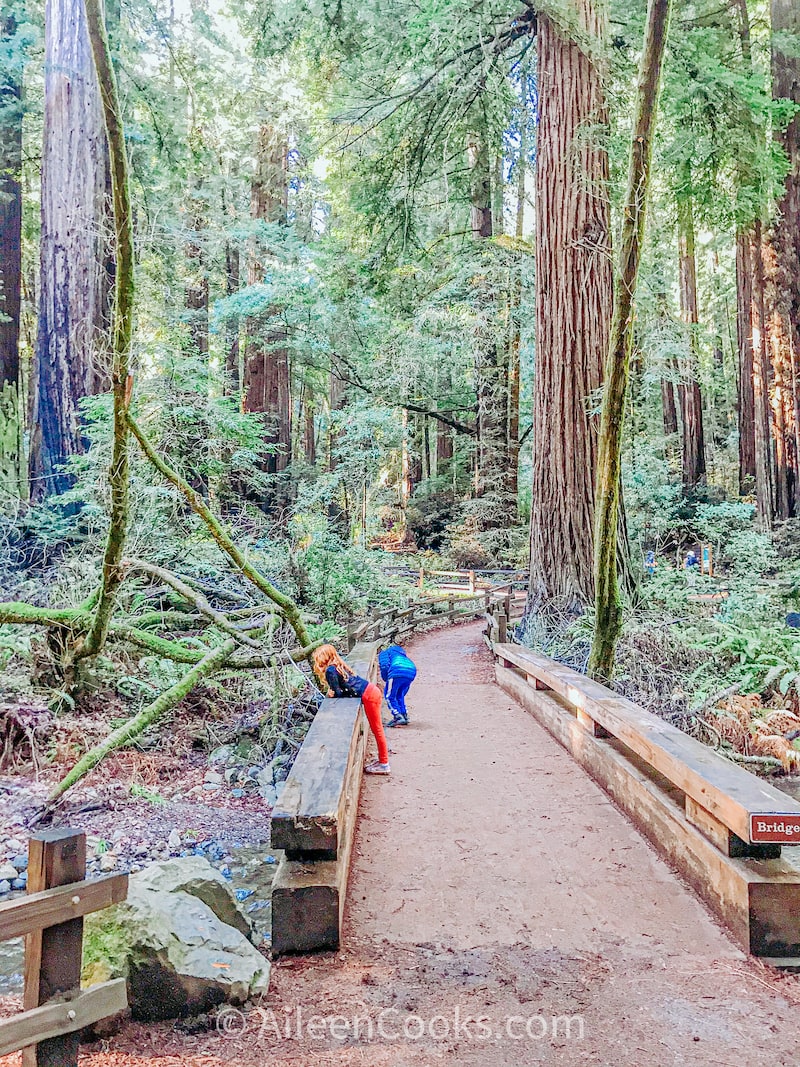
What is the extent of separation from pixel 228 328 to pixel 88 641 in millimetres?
15466

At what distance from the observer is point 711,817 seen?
380 centimetres

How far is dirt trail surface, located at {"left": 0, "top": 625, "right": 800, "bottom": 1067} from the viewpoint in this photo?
107 inches

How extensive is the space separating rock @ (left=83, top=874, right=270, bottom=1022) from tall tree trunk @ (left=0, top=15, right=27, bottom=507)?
9.03m

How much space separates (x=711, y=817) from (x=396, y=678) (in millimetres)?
4585

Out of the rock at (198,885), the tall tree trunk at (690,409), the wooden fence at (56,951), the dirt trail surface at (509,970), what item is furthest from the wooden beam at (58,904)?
the tall tree trunk at (690,409)

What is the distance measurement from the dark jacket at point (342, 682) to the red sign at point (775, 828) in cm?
345

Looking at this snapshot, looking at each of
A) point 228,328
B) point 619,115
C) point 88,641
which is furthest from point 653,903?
point 228,328

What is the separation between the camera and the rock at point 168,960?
2938 mm

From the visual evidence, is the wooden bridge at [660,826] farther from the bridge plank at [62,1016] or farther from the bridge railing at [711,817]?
the bridge plank at [62,1016]

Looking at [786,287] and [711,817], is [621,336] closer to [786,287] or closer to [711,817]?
[711,817]

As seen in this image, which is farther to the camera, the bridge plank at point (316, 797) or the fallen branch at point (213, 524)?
the fallen branch at point (213, 524)

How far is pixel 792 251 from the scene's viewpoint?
13195mm

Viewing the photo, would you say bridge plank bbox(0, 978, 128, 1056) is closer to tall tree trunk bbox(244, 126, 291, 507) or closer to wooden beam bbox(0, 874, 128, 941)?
wooden beam bbox(0, 874, 128, 941)

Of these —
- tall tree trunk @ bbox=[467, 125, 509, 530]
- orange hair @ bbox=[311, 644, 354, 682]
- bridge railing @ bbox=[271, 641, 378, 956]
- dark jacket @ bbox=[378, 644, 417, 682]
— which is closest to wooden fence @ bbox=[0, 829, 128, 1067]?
bridge railing @ bbox=[271, 641, 378, 956]
